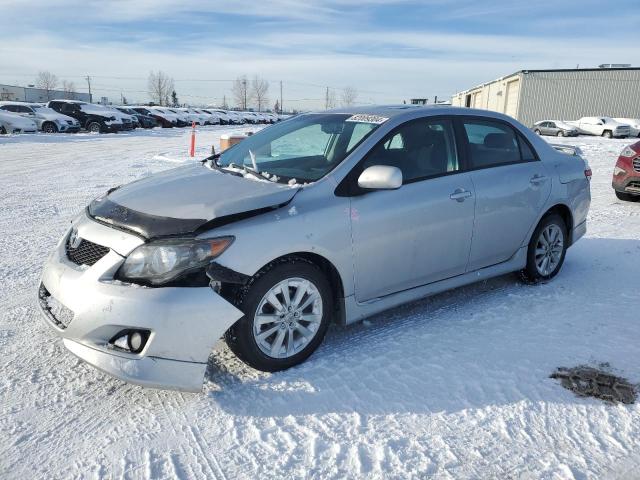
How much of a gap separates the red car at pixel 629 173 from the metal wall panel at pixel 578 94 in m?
36.1

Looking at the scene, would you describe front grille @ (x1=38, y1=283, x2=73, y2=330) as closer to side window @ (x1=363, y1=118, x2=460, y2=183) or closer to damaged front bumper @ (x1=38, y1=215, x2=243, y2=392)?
damaged front bumper @ (x1=38, y1=215, x2=243, y2=392)

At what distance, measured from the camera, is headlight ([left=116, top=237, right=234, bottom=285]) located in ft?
9.41

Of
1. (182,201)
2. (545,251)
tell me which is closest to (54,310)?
(182,201)

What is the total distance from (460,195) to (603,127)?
3709cm

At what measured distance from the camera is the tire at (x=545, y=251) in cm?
481

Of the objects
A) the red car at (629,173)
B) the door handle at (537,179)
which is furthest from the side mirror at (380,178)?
the red car at (629,173)

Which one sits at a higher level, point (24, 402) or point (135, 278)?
point (135, 278)

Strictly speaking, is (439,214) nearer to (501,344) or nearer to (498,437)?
(501,344)

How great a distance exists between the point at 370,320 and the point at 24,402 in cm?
236

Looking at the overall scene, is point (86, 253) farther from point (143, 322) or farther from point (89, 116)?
point (89, 116)

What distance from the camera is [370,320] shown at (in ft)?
13.5

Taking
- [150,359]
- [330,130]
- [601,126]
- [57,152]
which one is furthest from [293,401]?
[601,126]

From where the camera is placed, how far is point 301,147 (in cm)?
408

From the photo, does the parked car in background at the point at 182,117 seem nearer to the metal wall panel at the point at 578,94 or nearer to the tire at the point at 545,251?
the metal wall panel at the point at 578,94
